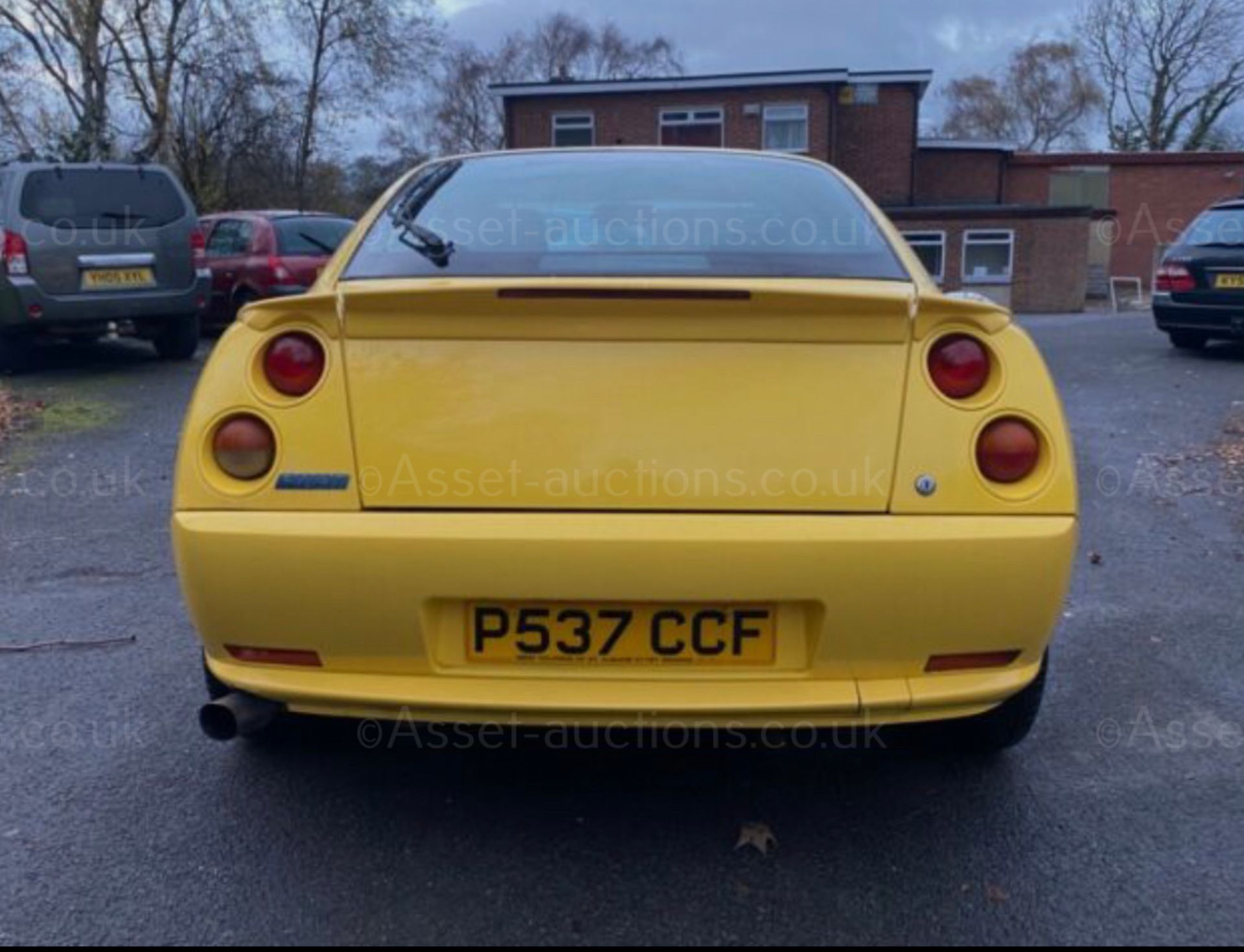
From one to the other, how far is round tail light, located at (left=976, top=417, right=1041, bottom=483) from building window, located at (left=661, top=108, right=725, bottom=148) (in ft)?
96.4

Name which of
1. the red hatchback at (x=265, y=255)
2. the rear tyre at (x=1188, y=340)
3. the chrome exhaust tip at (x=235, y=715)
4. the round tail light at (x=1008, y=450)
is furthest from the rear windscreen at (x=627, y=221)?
the rear tyre at (x=1188, y=340)

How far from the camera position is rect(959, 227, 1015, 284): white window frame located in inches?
1056

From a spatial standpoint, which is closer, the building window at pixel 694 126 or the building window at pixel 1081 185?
the building window at pixel 694 126

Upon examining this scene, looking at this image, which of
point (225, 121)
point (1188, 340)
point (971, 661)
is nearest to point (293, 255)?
point (1188, 340)

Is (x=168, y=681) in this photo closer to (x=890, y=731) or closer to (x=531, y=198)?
(x=531, y=198)

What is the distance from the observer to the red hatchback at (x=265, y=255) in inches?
467

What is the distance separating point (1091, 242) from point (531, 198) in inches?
1267

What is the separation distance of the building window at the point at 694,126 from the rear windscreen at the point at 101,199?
71.5ft

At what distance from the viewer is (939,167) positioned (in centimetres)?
3319

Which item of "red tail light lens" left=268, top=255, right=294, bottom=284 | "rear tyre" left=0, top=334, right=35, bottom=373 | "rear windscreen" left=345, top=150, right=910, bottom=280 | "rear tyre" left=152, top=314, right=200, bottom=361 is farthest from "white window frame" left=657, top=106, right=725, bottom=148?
"rear windscreen" left=345, top=150, right=910, bottom=280

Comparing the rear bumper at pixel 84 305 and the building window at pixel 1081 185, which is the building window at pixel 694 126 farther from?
the rear bumper at pixel 84 305

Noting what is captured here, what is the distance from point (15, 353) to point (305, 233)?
10.0 ft

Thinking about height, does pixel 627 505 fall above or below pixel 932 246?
above

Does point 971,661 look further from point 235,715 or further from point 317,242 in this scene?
point 317,242
